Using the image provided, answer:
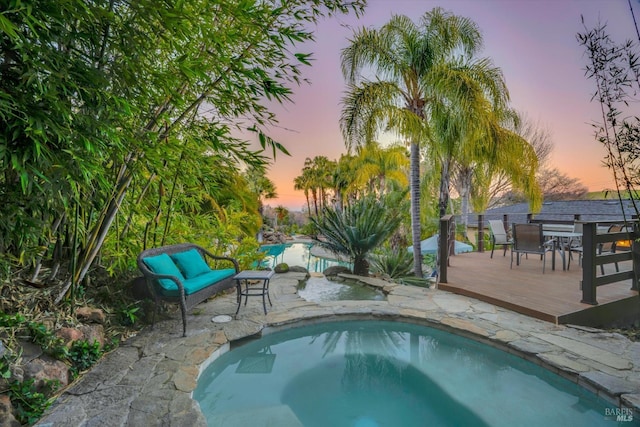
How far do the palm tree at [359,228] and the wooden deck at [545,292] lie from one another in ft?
5.50

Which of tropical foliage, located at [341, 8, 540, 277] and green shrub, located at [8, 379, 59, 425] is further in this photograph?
tropical foliage, located at [341, 8, 540, 277]

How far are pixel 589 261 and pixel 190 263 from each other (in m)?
5.00

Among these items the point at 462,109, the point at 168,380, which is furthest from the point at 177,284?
the point at 462,109

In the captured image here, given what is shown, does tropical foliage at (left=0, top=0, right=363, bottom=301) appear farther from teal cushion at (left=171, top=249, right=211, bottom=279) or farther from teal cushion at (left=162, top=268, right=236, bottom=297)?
teal cushion at (left=162, top=268, right=236, bottom=297)

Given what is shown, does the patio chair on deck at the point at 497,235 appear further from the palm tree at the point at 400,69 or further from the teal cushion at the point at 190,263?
the teal cushion at the point at 190,263

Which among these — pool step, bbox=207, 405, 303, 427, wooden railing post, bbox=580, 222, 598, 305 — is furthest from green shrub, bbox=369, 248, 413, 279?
pool step, bbox=207, 405, 303, 427

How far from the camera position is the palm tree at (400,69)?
254 inches

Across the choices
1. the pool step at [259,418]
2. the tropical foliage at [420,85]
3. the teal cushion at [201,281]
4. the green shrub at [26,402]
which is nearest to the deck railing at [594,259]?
the tropical foliage at [420,85]

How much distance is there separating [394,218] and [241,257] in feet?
11.9

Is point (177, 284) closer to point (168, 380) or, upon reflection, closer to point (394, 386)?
point (168, 380)

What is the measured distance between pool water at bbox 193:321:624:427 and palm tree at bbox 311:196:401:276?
3243 millimetres

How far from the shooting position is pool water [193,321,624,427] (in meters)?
2.18

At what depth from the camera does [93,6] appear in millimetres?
1745

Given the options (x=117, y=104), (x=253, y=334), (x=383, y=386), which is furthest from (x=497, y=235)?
(x=117, y=104)
